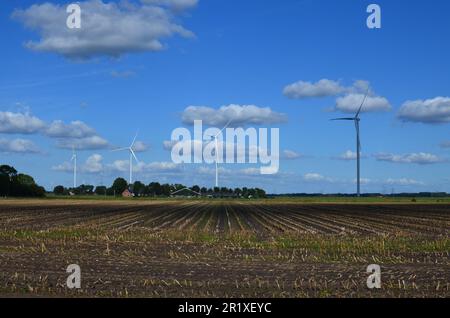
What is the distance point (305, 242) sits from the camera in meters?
30.6

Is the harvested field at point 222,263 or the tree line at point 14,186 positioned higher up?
the tree line at point 14,186

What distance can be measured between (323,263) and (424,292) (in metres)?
6.34

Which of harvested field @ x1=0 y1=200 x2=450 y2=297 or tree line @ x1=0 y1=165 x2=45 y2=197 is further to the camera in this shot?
tree line @ x1=0 y1=165 x2=45 y2=197

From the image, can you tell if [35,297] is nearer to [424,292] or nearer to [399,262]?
[424,292]

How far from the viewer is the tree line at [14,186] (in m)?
179

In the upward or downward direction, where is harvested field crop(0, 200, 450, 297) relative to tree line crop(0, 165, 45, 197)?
downward

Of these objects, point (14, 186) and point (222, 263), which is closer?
point (222, 263)

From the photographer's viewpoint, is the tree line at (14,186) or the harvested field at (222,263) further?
the tree line at (14,186)

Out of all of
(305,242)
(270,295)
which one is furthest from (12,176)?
(270,295)

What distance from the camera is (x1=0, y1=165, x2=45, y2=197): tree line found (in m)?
179

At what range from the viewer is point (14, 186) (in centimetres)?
18238
